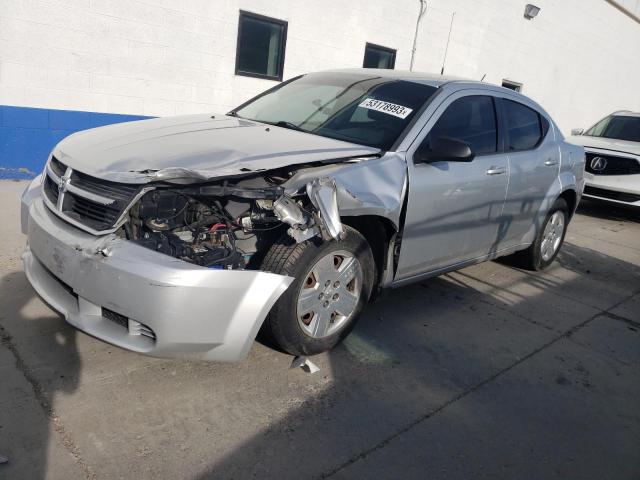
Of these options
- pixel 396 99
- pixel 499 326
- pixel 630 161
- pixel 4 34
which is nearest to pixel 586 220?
pixel 630 161

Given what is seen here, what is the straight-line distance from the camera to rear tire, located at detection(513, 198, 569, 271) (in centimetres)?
538

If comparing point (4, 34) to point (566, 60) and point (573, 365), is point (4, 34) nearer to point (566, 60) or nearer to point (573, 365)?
point (573, 365)

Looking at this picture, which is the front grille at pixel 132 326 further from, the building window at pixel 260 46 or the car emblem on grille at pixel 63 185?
the building window at pixel 260 46

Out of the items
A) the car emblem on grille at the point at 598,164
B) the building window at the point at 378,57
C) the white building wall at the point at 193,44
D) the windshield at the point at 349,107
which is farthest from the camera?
the building window at the point at 378,57

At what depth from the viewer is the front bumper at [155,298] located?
254 cm

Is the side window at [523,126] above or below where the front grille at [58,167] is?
above

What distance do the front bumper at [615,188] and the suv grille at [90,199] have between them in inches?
321

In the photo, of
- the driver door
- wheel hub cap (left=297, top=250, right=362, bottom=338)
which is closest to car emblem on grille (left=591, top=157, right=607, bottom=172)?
the driver door

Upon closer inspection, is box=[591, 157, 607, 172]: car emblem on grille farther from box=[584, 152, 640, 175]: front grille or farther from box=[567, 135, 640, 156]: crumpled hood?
box=[567, 135, 640, 156]: crumpled hood

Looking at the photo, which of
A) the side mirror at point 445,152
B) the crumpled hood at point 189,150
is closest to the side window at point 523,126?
the side mirror at point 445,152

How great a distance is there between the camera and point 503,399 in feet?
10.7

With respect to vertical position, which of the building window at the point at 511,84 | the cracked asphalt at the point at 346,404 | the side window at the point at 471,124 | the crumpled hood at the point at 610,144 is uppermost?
the building window at the point at 511,84

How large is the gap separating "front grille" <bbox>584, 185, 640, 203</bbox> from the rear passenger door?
14.6 feet

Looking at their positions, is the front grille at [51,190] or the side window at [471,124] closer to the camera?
the front grille at [51,190]
